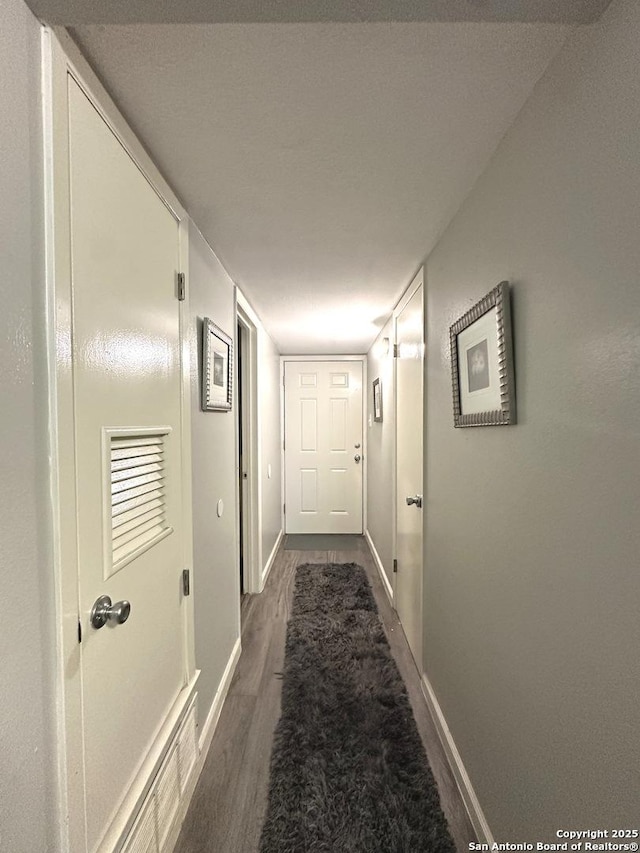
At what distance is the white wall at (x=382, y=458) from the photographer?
303 cm

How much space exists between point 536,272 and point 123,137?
113 centimetres

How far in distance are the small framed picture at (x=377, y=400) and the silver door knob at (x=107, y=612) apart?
2.84 metres

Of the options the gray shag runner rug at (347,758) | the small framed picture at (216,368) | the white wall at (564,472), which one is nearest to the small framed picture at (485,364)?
the white wall at (564,472)

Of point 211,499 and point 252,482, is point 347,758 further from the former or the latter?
point 252,482

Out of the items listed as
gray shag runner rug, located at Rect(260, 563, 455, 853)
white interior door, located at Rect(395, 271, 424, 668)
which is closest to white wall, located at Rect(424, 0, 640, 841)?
gray shag runner rug, located at Rect(260, 563, 455, 853)

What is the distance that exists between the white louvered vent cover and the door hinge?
54cm

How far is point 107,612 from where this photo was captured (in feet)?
2.92

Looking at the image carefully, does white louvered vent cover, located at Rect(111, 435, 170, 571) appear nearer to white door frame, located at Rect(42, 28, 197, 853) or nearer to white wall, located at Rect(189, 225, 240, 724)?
white door frame, located at Rect(42, 28, 197, 853)

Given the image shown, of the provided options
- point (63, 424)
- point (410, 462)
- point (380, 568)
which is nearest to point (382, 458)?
point (380, 568)

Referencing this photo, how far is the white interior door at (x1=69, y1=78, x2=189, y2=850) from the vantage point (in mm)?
844

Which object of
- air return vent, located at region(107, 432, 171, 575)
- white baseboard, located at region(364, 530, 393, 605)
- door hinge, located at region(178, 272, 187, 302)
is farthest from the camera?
white baseboard, located at region(364, 530, 393, 605)

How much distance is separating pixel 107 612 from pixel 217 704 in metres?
1.25

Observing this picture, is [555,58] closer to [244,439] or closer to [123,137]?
[123,137]

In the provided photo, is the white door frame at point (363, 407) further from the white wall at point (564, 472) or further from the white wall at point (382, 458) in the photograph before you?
the white wall at point (564, 472)
